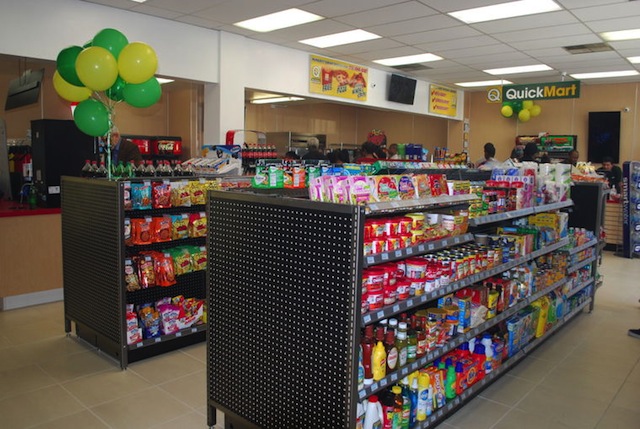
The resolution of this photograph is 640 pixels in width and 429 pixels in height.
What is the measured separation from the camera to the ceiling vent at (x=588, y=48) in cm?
764

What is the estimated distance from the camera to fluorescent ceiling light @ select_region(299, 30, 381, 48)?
23.8 ft

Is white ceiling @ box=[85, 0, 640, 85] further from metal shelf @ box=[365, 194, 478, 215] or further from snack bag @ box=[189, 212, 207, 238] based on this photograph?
metal shelf @ box=[365, 194, 478, 215]

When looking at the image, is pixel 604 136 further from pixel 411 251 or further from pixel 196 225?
pixel 411 251

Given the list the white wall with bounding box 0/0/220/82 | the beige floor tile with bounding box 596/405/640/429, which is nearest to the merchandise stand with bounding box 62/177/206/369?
the white wall with bounding box 0/0/220/82

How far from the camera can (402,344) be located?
118 inches

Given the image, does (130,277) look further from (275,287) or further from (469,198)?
(469,198)

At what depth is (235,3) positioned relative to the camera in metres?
5.83

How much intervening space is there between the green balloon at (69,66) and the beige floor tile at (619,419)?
191 inches

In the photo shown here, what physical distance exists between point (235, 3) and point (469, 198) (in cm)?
376

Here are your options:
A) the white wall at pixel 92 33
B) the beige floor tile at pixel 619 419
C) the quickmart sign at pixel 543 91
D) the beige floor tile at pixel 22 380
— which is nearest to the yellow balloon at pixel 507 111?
the quickmart sign at pixel 543 91

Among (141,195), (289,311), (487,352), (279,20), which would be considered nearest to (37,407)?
(141,195)

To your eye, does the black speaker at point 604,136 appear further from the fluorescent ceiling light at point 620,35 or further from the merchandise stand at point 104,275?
the merchandise stand at point 104,275

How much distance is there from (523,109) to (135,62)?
9.89m

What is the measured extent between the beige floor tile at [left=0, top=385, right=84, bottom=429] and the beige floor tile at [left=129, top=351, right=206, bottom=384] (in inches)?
23.3
